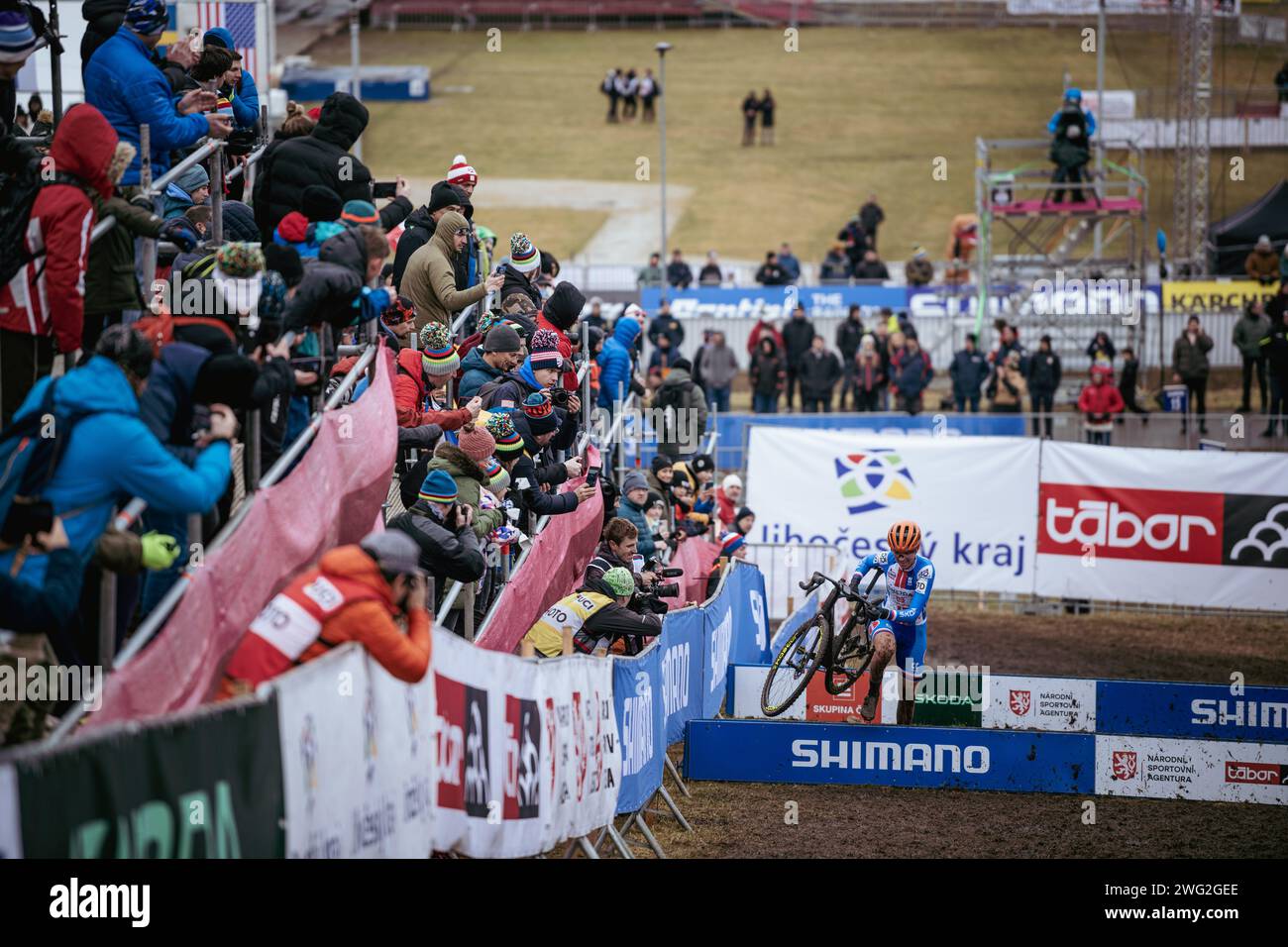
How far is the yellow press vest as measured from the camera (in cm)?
1148

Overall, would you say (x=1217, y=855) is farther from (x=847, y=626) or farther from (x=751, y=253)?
(x=751, y=253)

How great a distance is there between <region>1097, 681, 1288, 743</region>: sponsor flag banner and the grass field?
38.1m

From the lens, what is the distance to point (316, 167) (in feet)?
36.4

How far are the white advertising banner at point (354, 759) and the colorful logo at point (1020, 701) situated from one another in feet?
29.8

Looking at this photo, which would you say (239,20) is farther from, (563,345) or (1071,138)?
(1071,138)

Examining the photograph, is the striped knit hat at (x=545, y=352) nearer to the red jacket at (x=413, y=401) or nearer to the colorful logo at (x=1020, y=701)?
the red jacket at (x=413, y=401)

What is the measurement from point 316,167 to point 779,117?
5942 centimetres

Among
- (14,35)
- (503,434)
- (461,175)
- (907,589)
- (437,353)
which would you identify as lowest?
(907,589)

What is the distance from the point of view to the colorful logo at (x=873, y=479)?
23.1 meters

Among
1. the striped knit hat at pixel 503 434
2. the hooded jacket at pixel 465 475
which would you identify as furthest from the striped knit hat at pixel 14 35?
the striped knit hat at pixel 503 434

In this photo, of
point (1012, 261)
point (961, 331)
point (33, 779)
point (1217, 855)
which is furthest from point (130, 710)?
point (961, 331)

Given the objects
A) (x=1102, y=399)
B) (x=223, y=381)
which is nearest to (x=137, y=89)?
(x=223, y=381)

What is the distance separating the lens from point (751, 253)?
52.5 meters

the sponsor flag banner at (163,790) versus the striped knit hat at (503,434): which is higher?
the striped knit hat at (503,434)
